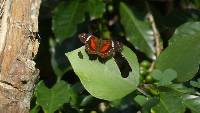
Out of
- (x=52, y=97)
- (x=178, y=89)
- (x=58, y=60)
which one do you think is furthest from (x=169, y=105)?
(x=58, y=60)

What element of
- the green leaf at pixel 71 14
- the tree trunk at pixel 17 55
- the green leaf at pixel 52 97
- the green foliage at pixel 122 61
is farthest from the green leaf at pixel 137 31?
the tree trunk at pixel 17 55

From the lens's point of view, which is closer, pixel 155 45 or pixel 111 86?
pixel 111 86

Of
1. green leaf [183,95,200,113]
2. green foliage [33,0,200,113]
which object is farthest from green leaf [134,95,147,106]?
green leaf [183,95,200,113]

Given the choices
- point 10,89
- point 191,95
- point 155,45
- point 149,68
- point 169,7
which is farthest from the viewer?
point 169,7

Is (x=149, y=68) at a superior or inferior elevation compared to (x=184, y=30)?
inferior

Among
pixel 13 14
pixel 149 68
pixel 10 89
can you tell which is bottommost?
pixel 149 68

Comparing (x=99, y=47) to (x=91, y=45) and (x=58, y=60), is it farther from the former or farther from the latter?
(x=58, y=60)

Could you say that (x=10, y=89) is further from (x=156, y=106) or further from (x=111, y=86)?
(x=156, y=106)

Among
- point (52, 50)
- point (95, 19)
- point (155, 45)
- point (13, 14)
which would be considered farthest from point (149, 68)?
point (13, 14)
